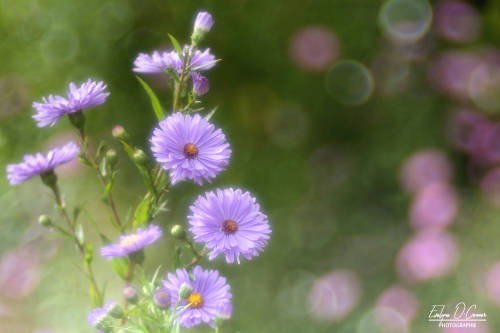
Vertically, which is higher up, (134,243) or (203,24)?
(203,24)

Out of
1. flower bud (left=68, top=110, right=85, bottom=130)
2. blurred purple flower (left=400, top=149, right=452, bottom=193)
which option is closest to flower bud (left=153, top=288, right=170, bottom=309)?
flower bud (left=68, top=110, right=85, bottom=130)

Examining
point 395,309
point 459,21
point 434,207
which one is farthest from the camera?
point 459,21

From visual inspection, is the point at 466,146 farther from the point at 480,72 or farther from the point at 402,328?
the point at 402,328

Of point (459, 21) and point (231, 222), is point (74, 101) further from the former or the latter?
point (459, 21)

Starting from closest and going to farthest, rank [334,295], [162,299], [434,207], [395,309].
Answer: [162,299] < [395,309] < [334,295] < [434,207]

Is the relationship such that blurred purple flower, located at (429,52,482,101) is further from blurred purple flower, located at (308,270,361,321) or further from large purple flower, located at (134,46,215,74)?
large purple flower, located at (134,46,215,74)

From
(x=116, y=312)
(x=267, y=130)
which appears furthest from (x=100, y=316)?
(x=267, y=130)

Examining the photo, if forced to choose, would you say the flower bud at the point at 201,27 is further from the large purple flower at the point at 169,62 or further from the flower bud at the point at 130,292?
the flower bud at the point at 130,292

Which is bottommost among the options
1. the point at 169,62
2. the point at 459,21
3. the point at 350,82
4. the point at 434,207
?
the point at 169,62
